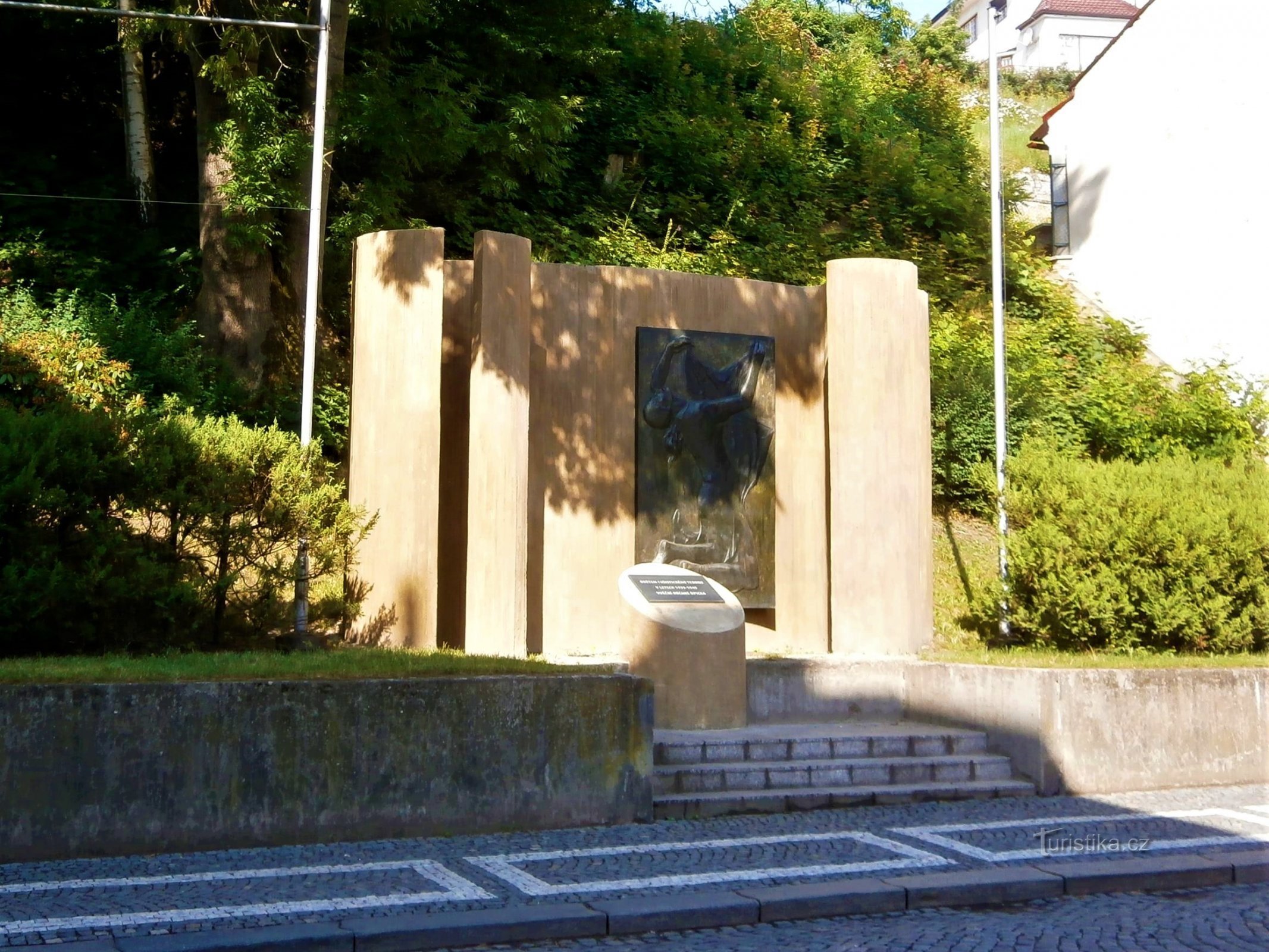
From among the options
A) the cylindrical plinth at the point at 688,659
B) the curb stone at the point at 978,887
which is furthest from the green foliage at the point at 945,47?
the curb stone at the point at 978,887

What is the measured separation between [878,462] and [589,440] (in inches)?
114

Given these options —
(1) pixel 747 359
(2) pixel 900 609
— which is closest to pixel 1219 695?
(2) pixel 900 609

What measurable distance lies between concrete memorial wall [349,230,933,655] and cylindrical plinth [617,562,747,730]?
4.29 feet

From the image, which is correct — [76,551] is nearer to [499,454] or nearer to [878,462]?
[499,454]

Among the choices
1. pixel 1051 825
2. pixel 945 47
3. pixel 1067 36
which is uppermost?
pixel 1067 36

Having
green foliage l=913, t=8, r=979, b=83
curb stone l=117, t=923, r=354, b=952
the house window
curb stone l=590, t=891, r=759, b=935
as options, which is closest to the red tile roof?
green foliage l=913, t=8, r=979, b=83

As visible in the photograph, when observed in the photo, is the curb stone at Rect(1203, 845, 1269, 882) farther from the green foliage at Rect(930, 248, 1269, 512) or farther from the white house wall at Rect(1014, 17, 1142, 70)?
the white house wall at Rect(1014, 17, 1142, 70)

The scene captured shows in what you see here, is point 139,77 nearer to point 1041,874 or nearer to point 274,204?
point 274,204

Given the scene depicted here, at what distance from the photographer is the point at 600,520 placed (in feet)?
40.7

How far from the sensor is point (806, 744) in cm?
985

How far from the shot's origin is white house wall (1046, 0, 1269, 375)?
19172mm

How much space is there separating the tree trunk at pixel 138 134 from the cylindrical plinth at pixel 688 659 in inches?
416

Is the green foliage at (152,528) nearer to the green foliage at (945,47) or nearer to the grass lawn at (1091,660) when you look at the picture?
the grass lawn at (1091,660)

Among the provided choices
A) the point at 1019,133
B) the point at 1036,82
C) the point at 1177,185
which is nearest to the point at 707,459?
the point at 1177,185
